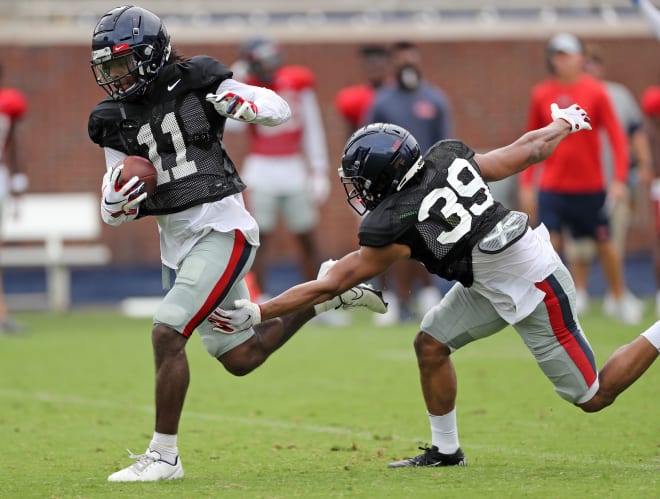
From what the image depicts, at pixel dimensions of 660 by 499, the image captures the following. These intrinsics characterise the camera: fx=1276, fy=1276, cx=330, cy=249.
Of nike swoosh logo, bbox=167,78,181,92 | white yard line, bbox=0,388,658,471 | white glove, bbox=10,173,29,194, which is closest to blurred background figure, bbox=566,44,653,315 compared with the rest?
white yard line, bbox=0,388,658,471

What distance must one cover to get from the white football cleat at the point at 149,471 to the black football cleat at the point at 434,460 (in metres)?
0.91

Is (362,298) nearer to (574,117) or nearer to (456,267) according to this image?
(456,267)

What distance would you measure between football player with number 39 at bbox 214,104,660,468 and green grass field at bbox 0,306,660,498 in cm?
38

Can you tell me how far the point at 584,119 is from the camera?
18.4ft

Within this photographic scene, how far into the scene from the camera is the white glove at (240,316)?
192 inches

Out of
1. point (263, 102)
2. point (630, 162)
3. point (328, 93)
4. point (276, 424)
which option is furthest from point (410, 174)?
point (328, 93)

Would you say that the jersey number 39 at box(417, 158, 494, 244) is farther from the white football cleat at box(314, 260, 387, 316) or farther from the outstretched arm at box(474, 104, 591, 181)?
the white football cleat at box(314, 260, 387, 316)

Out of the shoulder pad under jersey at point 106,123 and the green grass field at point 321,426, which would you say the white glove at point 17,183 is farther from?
the shoulder pad under jersey at point 106,123

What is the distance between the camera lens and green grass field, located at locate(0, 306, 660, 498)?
4.86 m

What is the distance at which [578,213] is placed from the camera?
10.5m

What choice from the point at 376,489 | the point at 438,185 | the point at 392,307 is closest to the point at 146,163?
the point at 438,185

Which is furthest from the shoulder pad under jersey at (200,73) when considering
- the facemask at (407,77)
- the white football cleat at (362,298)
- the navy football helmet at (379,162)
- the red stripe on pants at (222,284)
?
the facemask at (407,77)

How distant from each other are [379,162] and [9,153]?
22.5ft

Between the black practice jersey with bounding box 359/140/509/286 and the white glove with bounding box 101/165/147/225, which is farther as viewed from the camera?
the white glove with bounding box 101/165/147/225
